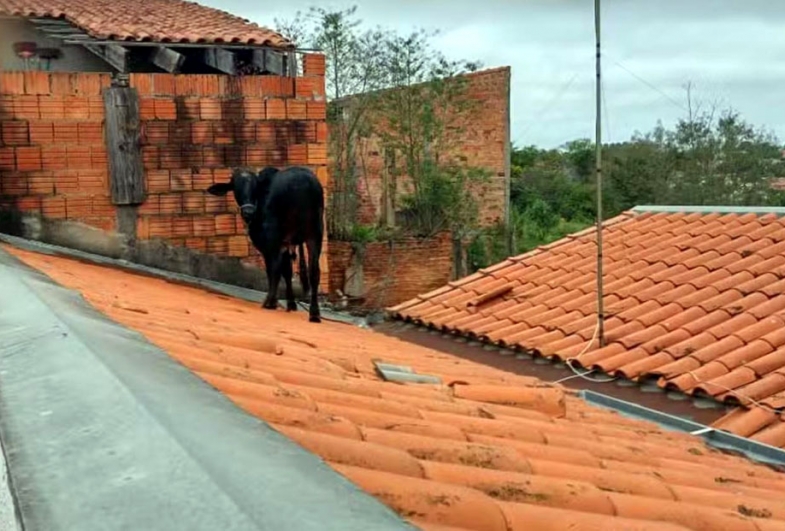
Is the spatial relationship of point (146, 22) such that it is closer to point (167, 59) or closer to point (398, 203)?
point (167, 59)

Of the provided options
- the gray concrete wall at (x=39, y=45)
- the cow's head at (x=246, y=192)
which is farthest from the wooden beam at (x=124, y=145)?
the gray concrete wall at (x=39, y=45)

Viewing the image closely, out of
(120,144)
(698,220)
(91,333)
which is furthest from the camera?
(698,220)

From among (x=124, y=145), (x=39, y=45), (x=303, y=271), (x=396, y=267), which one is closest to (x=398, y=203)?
(x=396, y=267)

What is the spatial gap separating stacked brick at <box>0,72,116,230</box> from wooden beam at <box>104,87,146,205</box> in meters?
0.08

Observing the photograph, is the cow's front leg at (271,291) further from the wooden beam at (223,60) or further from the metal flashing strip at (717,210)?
the metal flashing strip at (717,210)

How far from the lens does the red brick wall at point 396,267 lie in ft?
56.4

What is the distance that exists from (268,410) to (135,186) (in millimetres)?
6823

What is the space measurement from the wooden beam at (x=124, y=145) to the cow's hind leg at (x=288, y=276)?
1534 millimetres

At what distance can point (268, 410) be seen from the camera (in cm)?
258

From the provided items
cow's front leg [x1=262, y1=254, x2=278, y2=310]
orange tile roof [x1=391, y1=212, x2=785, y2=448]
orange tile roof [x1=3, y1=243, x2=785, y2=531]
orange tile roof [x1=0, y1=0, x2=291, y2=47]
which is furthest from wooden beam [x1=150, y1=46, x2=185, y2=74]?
orange tile roof [x1=3, y1=243, x2=785, y2=531]

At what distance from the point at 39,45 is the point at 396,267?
860 centimetres

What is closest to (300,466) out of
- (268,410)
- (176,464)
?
(176,464)

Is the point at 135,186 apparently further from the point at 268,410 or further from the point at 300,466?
the point at 300,466

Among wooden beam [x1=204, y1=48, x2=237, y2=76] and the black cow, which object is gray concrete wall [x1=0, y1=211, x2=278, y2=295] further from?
wooden beam [x1=204, y1=48, x2=237, y2=76]
